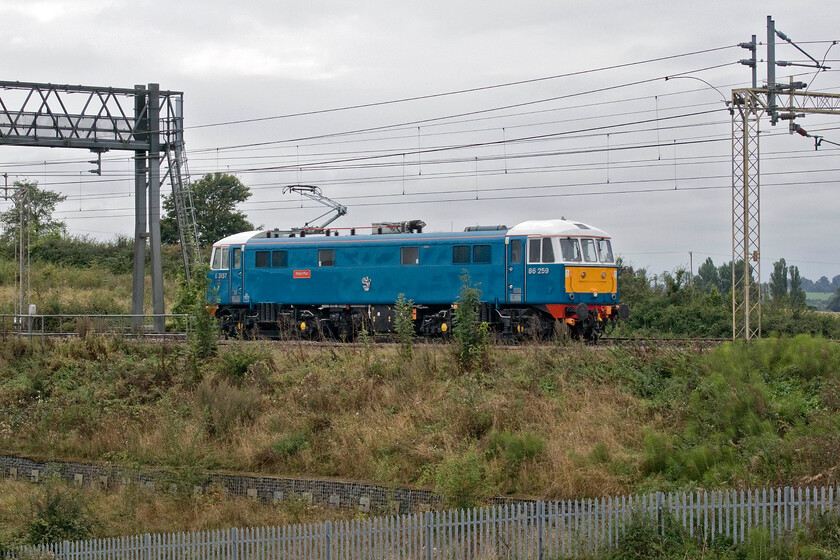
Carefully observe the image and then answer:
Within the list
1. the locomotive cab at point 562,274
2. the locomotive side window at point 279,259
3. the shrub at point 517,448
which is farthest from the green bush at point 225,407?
the locomotive side window at point 279,259

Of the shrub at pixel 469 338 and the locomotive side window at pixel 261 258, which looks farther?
the locomotive side window at pixel 261 258

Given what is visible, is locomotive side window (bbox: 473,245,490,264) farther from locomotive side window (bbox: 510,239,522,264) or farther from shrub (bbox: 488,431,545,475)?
shrub (bbox: 488,431,545,475)

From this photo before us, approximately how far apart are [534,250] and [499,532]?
14.5m

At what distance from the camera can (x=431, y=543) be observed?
13602 mm

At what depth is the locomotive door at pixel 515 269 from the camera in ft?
90.3

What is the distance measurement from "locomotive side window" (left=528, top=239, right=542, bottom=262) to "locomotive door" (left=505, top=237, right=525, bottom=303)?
8.0 inches

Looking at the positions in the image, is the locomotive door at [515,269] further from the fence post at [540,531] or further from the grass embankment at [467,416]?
the fence post at [540,531]

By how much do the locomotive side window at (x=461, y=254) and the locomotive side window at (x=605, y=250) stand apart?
3.85 meters

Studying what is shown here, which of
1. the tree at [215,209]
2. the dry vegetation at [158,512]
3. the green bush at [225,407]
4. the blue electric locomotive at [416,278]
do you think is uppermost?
the tree at [215,209]

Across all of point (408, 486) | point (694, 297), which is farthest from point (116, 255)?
point (408, 486)

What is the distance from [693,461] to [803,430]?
1.94 m

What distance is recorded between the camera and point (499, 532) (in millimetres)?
13750

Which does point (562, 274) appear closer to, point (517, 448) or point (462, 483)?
point (517, 448)

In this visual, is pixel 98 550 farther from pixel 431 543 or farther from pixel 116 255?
pixel 116 255
